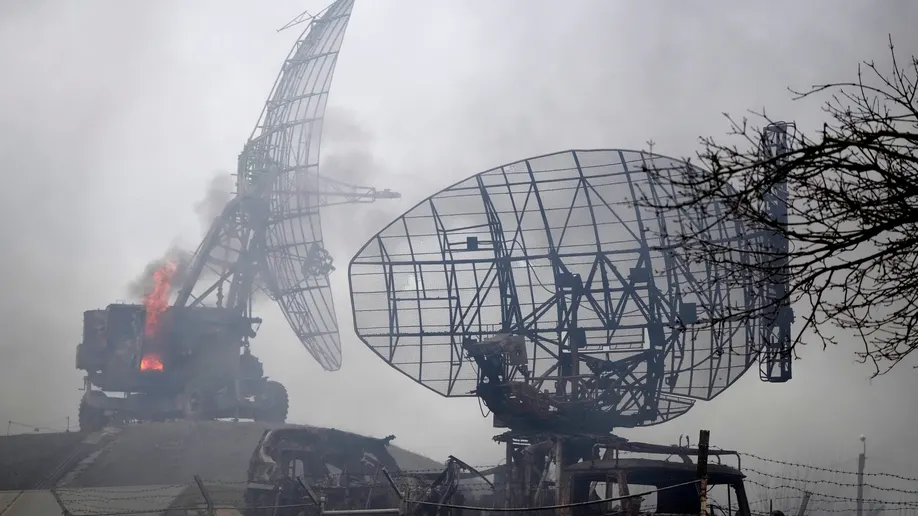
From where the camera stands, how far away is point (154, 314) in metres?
59.8

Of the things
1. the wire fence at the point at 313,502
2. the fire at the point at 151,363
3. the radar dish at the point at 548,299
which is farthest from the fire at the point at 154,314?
the radar dish at the point at 548,299

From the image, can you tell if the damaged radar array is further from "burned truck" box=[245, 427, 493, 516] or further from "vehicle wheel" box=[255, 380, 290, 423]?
"burned truck" box=[245, 427, 493, 516]

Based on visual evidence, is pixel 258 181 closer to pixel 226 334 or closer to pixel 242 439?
pixel 226 334

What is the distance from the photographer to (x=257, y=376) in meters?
61.5

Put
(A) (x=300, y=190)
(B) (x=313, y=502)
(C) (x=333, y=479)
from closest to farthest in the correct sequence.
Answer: (B) (x=313, y=502) < (C) (x=333, y=479) < (A) (x=300, y=190)

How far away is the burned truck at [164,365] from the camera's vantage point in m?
59.1

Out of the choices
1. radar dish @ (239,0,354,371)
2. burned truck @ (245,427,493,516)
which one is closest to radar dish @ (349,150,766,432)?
burned truck @ (245,427,493,516)

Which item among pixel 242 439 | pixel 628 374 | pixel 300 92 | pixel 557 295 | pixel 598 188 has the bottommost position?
pixel 242 439

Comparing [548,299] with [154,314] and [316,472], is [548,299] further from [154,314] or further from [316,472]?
[154,314]

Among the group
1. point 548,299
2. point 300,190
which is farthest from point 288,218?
point 548,299

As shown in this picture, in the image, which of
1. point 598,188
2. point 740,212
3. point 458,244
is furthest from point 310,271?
point 740,212

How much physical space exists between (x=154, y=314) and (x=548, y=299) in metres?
34.4

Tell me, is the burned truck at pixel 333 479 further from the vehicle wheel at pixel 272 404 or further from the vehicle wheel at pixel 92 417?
the vehicle wheel at pixel 92 417

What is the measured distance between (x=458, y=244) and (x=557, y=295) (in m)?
3.53
